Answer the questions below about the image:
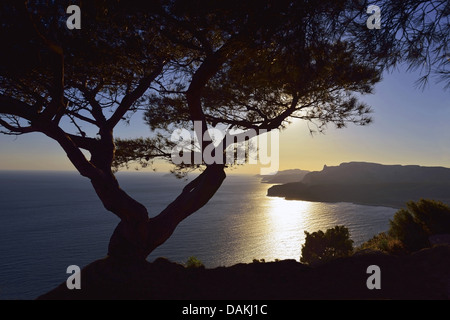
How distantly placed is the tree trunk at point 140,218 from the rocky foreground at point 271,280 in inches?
23.1

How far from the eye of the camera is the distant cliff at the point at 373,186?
280 feet

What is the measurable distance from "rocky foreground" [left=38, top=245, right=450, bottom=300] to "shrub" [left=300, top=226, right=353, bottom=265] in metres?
6.80

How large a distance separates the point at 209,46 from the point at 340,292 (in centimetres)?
Result: 430

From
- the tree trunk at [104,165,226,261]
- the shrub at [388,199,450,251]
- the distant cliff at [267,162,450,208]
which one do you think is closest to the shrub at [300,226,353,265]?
the shrub at [388,199,450,251]

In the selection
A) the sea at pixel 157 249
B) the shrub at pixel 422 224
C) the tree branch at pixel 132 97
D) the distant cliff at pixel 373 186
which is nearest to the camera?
the tree branch at pixel 132 97

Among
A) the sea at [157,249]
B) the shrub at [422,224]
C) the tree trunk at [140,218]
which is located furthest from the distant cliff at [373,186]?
the tree trunk at [140,218]

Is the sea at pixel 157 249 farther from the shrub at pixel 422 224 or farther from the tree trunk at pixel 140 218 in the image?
the shrub at pixel 422 224

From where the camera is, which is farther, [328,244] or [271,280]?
[328,244]

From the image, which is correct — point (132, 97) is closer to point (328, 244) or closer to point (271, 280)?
point (271, 280)

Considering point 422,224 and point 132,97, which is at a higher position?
point 132,97

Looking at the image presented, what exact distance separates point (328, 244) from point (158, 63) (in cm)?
1063

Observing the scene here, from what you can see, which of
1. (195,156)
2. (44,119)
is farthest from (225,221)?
(44,119)

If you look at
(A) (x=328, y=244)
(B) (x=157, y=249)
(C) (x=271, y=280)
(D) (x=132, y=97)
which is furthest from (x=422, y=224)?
(B) (x=157, y=249)

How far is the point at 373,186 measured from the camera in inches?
4129
